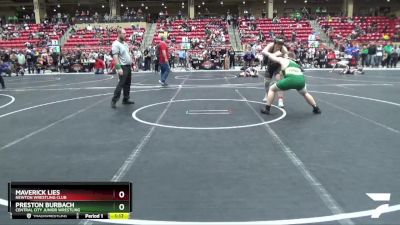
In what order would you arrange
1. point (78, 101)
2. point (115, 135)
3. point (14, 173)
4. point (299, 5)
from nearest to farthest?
point (14, 173)
point (115, 135)
point (78, 101)
point (299, 5)

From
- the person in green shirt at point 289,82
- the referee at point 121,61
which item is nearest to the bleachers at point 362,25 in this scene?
the person in green shirt at point 289,82

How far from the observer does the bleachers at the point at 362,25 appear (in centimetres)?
3181

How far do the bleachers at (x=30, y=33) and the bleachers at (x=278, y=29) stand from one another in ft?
48.2

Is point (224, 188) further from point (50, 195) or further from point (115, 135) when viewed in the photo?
point (115, 135)

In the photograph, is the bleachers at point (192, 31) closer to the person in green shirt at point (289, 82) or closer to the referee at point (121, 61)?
the referee at point (121, 61)

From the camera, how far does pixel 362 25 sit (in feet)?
111

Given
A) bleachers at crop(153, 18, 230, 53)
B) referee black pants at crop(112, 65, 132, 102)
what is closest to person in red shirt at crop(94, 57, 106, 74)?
bleachers at crop(153, 18, 230, 53)

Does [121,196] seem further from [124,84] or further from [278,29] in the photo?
[278,29]

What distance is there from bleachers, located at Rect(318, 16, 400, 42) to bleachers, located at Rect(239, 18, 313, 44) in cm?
182

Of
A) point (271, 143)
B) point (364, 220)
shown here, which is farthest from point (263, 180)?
point (271, 143)

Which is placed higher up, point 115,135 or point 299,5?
point 299,5

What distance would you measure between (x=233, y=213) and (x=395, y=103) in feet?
22.4

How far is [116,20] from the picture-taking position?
34.9 meters
